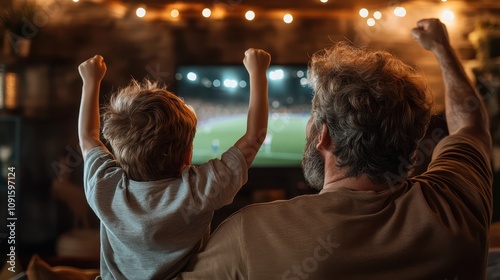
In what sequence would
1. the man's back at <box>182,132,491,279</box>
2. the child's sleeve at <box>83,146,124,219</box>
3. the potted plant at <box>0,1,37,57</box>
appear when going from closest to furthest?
the man's back at <box>182,132,491,279</box> → the child's sleeve at <box>83,146,124,219</box> → the potted plant at <box>0,1,37,57</box>

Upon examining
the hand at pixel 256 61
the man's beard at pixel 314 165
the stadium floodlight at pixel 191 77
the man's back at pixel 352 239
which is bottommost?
the man's back at pixel 352 239

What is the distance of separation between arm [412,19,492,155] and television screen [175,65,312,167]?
9.50 feet

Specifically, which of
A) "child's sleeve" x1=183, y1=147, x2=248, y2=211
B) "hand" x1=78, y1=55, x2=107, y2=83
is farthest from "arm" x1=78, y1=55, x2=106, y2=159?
"child's sleeve" x1=183, y1=147, x2=248, y2=211

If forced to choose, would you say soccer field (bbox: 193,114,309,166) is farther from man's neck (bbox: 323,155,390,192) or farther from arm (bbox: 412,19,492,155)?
man's neck (bbox: 323,155,390,192)

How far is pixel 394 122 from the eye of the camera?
1002 millimetres

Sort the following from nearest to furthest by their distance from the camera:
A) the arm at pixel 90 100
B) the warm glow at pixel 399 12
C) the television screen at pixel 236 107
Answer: the arm at pixel 90 100, the television screen at pixel 236 107, the warm glow at pixel 399 12

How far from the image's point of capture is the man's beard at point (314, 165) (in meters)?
1.08

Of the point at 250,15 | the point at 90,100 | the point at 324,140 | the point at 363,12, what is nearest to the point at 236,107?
the point at 250,15

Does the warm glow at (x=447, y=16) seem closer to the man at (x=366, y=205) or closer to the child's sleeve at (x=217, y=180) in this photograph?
the man at (x=366, y=205)

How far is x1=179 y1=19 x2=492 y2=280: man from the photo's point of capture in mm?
916

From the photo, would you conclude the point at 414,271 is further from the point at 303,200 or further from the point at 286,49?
the point at 286,49

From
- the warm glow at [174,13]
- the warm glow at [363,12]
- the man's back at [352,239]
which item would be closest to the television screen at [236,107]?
the warm glow at [174,13]

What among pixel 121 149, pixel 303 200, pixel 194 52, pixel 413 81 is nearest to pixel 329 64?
pixel 413 81

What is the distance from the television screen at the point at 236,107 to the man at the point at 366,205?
3043 millimetres
